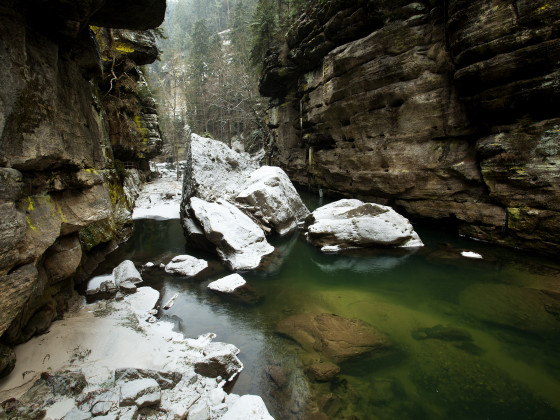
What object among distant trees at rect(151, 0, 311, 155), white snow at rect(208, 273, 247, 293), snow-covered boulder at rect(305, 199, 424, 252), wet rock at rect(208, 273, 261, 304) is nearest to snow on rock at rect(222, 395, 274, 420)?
wet rock at rect(208, 273, 261, 304)

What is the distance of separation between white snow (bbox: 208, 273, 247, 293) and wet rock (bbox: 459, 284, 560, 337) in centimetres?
528

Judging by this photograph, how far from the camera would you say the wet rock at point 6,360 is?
3.14 m

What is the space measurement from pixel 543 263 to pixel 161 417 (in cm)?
1022

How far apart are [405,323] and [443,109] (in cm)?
877

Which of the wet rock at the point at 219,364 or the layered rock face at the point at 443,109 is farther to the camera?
the layered rock face at the point at 443,109

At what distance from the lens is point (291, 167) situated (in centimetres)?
2180

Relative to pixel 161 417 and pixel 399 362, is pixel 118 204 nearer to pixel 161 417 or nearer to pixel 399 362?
pixel 161 417

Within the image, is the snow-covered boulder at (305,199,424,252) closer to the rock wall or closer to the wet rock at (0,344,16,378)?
the rock wall

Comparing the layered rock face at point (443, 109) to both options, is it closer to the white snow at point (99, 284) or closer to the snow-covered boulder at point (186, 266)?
the snow-covered boulder at point (186, 266)

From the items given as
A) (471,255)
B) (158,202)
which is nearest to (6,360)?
(471,255)

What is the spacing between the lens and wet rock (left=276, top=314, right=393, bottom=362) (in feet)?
15.4

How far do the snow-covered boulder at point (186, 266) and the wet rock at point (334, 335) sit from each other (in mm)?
3485

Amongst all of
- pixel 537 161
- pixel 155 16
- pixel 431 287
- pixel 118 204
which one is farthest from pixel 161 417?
pixel 537 161

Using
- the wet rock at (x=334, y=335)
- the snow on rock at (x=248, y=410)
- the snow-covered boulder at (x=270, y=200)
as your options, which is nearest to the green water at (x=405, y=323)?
the wet rock at (x=334, y=335)
